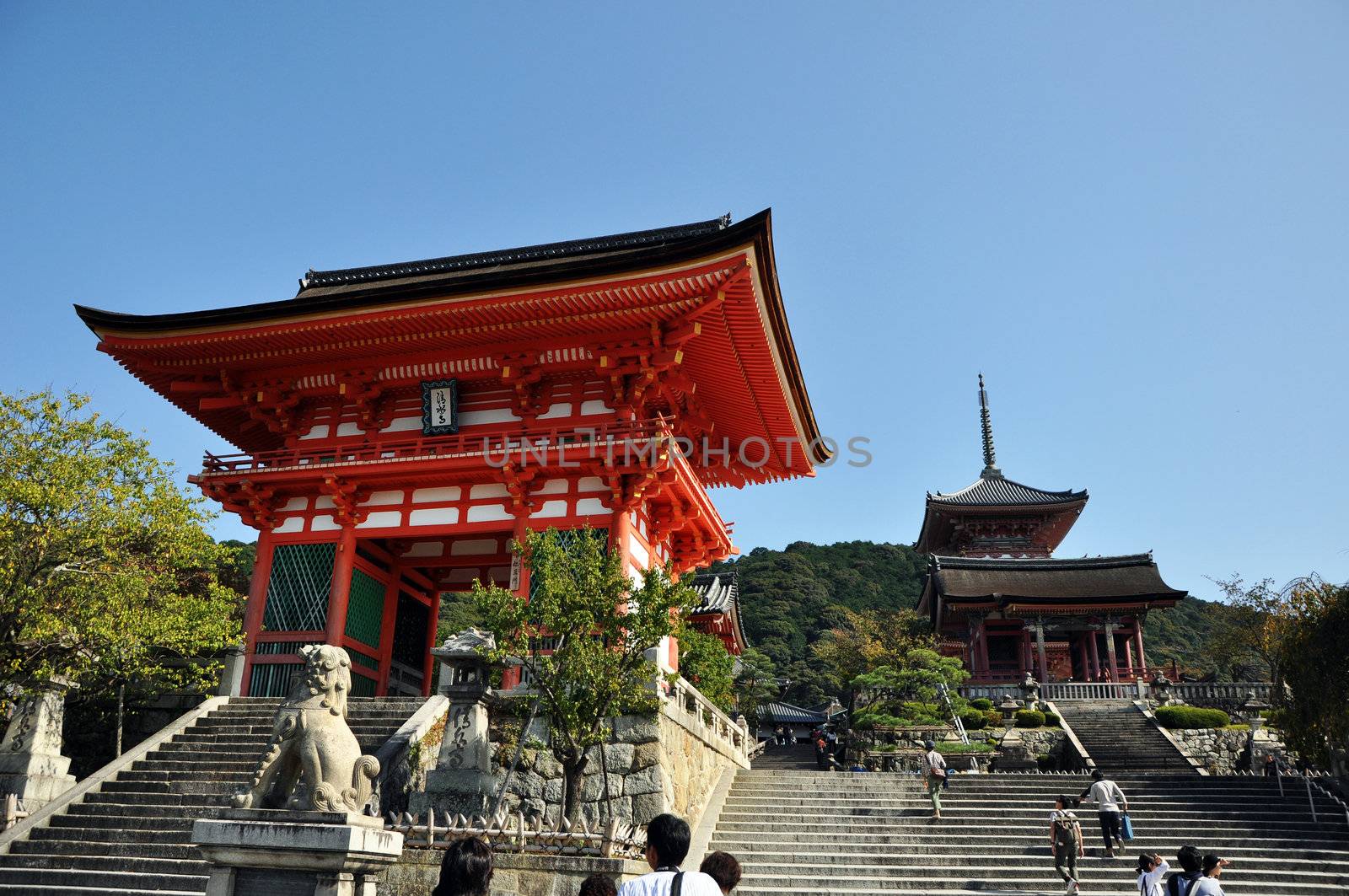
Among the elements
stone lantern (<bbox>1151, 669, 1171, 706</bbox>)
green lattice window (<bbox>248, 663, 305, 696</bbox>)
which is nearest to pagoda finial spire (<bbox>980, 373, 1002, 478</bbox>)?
stone lantern (<bbox>1151, 669, 1171, 706</bbox>)

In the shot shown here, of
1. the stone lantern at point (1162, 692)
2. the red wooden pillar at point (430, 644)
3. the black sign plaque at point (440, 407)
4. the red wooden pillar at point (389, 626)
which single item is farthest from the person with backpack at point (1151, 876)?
the stone lantern at point (1162, 692)

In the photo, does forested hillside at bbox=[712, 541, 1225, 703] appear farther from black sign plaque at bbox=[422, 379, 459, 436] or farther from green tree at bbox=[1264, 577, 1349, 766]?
black sign plaque at bbox=[422, 379, 459, 436]

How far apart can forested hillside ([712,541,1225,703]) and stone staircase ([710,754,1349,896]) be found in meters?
38.1

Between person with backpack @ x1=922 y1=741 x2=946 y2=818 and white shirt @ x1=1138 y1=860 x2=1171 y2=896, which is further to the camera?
person with backpack @ x1=922 y1=741 x2=946 y2=818

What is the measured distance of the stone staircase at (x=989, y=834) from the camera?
12.7 meters

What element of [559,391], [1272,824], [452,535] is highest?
[559,391]

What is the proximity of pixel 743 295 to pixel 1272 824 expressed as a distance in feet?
41.5

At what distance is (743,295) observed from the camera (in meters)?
15.7

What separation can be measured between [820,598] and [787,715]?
24.3 m

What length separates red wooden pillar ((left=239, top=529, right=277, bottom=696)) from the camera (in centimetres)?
1656

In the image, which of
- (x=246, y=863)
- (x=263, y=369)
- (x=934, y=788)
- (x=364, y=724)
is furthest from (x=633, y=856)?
(x=263, y=369)

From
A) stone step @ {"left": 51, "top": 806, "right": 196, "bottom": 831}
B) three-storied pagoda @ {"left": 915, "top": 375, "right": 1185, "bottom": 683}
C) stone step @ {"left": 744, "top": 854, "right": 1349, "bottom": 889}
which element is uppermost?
three-storied pagoda @ {"left": 915, "top": 375, "right": 1185, "bottom": 683}

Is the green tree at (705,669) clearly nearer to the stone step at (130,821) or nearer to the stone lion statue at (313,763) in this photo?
the stone step at (130,821)

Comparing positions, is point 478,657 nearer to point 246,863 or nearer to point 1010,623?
point 246,863
